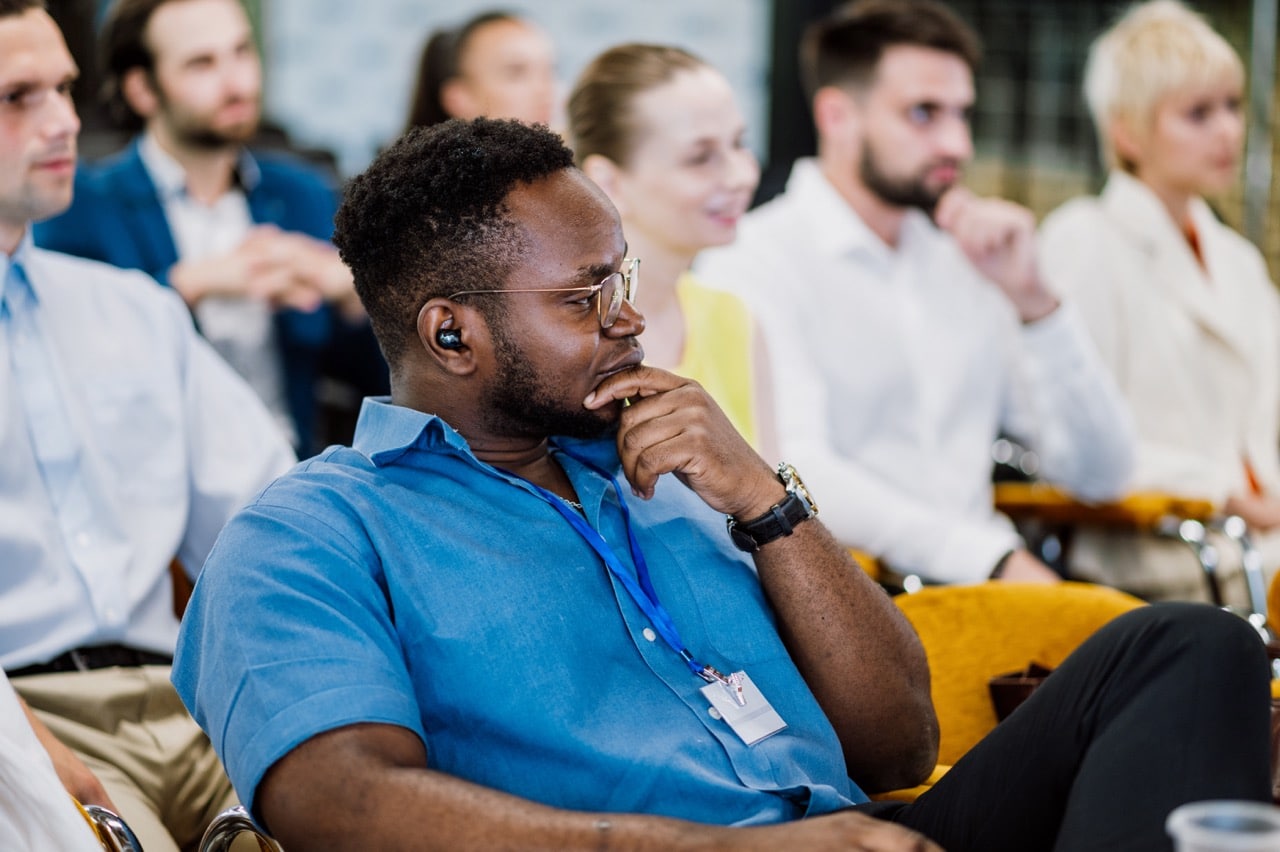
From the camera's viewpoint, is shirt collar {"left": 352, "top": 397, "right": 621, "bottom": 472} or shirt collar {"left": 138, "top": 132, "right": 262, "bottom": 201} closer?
shirt collar {"left": 352, "top": 397, "right": 621, "bottom": 472}

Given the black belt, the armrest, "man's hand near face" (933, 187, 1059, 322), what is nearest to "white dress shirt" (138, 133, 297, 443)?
the black belt

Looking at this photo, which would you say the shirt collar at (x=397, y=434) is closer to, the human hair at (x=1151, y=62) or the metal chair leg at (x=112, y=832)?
the metal chair leg at (x=112, y=832)

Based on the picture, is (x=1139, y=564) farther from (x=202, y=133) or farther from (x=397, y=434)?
(x=202, y=133)

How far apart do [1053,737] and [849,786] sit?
0.28 m

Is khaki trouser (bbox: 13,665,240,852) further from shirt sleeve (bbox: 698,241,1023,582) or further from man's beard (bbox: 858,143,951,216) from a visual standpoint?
man's beard (bbox: 858,143,951,216)

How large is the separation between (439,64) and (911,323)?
1.50m

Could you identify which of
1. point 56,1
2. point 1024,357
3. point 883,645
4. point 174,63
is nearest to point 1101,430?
point 1024,357

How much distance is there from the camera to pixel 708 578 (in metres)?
1.72

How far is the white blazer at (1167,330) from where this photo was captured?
147 inches

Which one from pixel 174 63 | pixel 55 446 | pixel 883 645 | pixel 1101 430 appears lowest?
pixel 1101 430

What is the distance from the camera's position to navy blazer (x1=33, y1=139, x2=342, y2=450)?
11.1 feet

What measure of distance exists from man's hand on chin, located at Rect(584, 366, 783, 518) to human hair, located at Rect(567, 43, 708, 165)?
1.06m

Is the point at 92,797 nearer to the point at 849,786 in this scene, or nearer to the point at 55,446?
the point at 55,446

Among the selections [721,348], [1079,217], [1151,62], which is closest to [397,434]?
[721,348]
